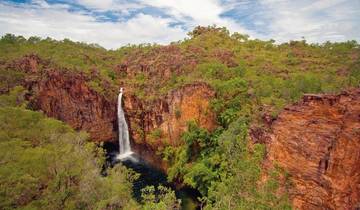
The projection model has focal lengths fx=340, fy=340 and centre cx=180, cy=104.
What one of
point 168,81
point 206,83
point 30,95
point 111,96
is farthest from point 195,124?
point 30,95

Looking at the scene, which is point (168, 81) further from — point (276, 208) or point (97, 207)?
point (276, 208)

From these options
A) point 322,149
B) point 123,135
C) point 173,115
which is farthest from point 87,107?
point 322,149

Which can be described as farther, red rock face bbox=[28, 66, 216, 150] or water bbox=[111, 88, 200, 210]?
red rock face bbox=[28, 66, 216, 150]

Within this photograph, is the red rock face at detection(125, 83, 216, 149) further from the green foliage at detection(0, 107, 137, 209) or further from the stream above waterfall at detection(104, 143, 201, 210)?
the green foliage at detection(0, 107, 137, 209)

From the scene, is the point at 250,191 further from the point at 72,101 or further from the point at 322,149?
the point at 72,101

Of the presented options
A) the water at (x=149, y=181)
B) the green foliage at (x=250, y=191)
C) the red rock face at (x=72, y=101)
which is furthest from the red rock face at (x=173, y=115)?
the green foliage at (x=250, y=191)

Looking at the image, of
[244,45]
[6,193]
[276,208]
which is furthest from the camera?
[244,45]

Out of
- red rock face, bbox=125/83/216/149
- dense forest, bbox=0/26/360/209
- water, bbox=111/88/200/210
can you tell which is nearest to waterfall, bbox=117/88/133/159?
water, bbox=111/88/200/210
